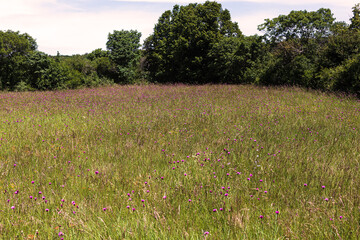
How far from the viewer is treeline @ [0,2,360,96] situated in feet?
47.0

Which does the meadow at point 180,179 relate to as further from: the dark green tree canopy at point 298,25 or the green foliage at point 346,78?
the dark green tree canopy at point 298,25

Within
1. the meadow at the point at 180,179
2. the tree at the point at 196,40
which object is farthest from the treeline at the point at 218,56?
the meadow at the point at 180,179

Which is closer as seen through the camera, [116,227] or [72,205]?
[116,227]

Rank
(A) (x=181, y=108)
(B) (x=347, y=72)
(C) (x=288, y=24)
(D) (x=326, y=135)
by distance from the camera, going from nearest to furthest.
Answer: (D) (x=326, y=135), (A) (x=181, y=108), (B) (x=347, y=72), (C) (x=288, y=24)

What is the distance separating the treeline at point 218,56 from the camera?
14.3 metres

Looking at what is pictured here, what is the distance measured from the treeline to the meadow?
9.86 metres

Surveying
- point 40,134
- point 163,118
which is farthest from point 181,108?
point 40,134

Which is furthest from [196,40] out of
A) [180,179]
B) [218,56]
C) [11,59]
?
[11,59]

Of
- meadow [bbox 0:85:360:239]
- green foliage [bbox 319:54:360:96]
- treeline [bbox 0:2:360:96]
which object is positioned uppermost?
treeline [bbox 0:2:360:96]

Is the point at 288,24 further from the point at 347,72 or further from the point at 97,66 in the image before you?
the point at 97,66

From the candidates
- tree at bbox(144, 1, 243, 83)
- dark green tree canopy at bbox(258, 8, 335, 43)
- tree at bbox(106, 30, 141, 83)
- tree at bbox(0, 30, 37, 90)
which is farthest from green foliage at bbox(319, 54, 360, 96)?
tree at bbox(0, 30, 37, 90)

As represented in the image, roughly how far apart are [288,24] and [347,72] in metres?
9.16

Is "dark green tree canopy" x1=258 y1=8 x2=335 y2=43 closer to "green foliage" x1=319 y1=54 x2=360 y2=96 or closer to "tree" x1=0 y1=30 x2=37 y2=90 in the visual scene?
"green foliage" x1=319 y1=54 x2=360 y2=96

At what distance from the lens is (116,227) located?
2.17m
